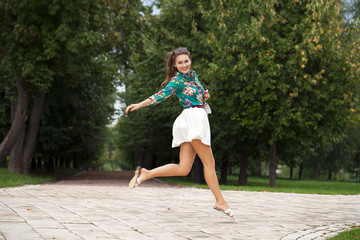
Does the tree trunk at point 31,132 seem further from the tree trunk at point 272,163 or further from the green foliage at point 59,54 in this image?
the tree trunk at point 272,163

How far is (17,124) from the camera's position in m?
16.7

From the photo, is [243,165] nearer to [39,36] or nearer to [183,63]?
[39,36]

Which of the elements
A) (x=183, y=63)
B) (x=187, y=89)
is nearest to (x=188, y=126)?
(x=187, y=89)

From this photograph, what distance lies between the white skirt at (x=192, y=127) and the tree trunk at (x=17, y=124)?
12070mm

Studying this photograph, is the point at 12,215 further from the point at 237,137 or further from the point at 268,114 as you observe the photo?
the point at 237,137

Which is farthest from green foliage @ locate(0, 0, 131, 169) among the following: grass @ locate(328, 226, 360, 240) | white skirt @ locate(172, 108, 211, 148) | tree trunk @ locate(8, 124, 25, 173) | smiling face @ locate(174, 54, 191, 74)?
grass @ locate(328, 226, 360, 240)

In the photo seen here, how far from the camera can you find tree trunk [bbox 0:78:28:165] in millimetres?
16562

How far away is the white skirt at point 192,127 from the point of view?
5938mm

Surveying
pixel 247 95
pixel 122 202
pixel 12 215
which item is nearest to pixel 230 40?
pixel 247 95

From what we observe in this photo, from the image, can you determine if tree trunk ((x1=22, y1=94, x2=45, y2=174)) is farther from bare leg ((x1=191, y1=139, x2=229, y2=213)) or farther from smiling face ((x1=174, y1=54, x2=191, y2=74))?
bare leg ((x1=191, y1=139, x2=229, y2=213))

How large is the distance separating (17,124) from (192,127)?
12400mm

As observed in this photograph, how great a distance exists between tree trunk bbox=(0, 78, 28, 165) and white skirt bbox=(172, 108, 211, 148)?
39.6 feet

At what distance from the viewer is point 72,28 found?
1591 cm

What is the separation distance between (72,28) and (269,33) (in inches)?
288
